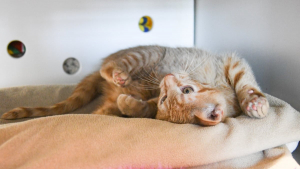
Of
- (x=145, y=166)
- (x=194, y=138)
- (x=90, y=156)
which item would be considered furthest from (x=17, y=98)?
(x=194, y=138)

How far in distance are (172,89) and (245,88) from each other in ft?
1.39

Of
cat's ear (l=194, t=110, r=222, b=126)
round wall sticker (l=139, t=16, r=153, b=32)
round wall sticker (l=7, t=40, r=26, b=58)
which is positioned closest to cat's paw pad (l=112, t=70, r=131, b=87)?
cat's ear (l=194, t=110, r=222, b=126)

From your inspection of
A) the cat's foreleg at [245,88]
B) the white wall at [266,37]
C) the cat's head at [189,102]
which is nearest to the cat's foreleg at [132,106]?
the cat's head at [189,102]

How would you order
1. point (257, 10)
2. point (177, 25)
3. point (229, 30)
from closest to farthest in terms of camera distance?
point (257, 10) → point (229, 30) → point (177, 25)

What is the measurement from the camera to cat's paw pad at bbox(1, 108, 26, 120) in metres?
1.49

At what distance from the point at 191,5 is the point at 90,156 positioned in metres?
1.85

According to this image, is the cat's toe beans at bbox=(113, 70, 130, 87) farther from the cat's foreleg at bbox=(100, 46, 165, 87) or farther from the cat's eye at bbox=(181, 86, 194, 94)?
the cat's eye at bbox=(181, 86, 194, 94)

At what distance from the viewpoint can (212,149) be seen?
0.95 m

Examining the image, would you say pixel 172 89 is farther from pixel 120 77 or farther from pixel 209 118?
pixel 120 77

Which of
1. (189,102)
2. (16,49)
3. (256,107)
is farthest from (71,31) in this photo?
(256,107)

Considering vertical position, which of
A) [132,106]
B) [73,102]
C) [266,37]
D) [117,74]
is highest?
[266,37]

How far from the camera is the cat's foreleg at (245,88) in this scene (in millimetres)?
1131

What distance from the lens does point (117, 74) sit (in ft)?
4.89

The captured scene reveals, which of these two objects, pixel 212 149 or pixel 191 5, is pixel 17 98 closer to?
pixel 212 149
